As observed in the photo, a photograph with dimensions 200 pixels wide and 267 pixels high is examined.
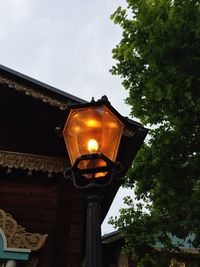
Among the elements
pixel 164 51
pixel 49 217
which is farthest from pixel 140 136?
pixel 164 51

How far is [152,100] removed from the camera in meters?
10.9

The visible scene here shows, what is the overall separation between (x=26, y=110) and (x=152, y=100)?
4739 millimetres

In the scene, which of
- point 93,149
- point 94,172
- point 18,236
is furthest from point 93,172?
point 18,236

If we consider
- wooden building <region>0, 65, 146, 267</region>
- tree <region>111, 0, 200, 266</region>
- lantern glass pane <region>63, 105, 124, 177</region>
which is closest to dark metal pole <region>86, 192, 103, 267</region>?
lantern glass pane <region>63, 105, 124, 177</region>

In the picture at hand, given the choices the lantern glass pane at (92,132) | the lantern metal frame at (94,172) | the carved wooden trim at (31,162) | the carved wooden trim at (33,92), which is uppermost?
the carved wooden trim at (33,92)

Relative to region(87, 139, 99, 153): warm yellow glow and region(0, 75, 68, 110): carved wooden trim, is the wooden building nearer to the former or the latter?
region(0, 75, 68, 110): carved wooden trim

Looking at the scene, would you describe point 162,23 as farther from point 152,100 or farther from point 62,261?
point 62,261

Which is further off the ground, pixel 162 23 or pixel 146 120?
pixel 162 23

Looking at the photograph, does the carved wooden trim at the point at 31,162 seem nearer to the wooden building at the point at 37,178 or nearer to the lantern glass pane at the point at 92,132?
the wooden building at the point at 37,178

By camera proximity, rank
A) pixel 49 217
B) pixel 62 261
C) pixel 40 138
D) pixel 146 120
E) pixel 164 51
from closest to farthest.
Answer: pixel 62 261 → pixel 49 217 → pixel 40 138 → pixel 164 51 → pixel 146 120

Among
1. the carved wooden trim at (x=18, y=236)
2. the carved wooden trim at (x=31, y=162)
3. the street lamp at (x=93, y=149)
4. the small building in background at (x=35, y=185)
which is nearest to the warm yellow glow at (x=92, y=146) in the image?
the street lamp at (x=93, y=149)

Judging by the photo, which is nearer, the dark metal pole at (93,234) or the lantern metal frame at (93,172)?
the dark metal pole at (93,234)

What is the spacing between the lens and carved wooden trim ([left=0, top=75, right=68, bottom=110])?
645 centimetres

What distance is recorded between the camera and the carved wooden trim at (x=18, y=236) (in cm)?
561
